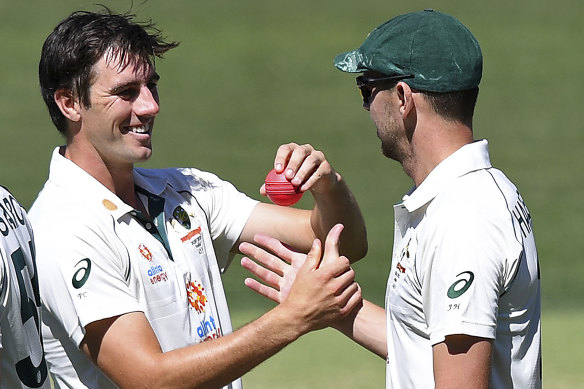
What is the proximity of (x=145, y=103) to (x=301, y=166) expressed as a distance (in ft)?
2.38

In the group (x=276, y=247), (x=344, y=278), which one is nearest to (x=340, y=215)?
(x=276, y=247)

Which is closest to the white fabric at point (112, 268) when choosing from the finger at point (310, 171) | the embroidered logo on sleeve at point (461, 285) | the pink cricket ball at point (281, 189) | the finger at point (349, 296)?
the pink cricket ball at point (281, 189)

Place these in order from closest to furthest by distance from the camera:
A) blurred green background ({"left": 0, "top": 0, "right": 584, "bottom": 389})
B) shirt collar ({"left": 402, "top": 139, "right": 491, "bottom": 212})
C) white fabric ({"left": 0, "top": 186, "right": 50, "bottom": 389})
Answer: white fabric ({"left": 0, "top": 186, "right": 50, "bottom": 389})
shirt collar ({"left": 402, "top": 139, "right": 491, "bottom": 212})
blurred green background ({"left": 0, "top": 0, "right": 584, "bottom": 389})

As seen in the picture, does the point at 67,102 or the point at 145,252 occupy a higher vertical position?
the point at 67,102

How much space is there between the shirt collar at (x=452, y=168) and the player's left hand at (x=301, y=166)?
790mm

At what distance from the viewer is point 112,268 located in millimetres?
4246

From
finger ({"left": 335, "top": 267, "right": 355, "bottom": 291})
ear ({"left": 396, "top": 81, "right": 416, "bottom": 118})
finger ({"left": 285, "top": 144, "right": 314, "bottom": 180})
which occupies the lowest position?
finger ({"left": 335, "top": 267, "right": 355, "bottom": 291})

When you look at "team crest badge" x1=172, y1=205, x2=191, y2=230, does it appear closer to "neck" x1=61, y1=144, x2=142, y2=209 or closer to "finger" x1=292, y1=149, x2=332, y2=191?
"neck" x1=61, y1=144, x2=142, y2=209

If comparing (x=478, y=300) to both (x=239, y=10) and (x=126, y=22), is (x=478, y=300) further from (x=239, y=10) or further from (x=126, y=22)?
(x=239, y=10)

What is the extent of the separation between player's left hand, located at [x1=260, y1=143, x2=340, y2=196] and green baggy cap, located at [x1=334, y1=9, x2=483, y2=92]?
0.70m

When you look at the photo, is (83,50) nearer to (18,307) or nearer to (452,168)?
(18,307)

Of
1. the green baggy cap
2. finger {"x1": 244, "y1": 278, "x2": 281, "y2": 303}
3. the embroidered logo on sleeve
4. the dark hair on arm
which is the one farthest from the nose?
the embroidered logo on sleeve

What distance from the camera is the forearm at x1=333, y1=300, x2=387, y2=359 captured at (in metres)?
4.43

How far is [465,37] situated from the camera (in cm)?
390
